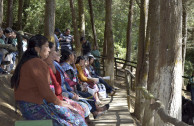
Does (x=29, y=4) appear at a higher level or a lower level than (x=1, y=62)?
higher

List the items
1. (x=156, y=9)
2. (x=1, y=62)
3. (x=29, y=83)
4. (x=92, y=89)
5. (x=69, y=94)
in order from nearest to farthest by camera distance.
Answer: (x=29, y=83) < (x=69, y=94) < (x=92, y=89) < (x=1, y=62) < (x=156, y=9)

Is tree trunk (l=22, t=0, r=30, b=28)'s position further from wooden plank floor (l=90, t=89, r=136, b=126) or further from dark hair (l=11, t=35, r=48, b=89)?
dark hair (l=11, t=35, r=48, b=89)

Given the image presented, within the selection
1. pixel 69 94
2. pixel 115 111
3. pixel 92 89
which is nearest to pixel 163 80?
pixel 69 94

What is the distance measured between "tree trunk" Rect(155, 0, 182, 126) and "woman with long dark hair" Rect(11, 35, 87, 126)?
2065 mm

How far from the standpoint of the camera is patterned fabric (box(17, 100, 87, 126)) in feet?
11.2

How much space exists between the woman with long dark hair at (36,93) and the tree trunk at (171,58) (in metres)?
2.06

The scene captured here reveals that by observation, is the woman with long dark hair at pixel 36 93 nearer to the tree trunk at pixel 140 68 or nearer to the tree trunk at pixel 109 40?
the tree trunk at pixel 140 68

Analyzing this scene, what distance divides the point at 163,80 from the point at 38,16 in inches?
844

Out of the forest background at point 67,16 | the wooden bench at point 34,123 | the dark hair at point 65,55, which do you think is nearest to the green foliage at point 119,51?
the forest background at point 67,16

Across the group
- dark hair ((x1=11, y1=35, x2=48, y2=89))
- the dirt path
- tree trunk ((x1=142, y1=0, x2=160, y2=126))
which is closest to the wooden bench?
dark hair ((x1=11, y1=35, x2=48, y2=89))

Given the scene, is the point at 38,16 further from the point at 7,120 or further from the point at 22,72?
the point at 22,72

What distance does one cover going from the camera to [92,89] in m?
6.80

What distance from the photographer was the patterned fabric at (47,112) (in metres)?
3.42

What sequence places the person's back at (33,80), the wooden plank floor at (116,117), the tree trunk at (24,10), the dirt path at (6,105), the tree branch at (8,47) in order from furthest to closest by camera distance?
the tree trunk at (24,10) < the tree branch at (8,47) < the wooden plank floor at (116,117) < the dirt path at (6,105) < the person's back at (33,80)
